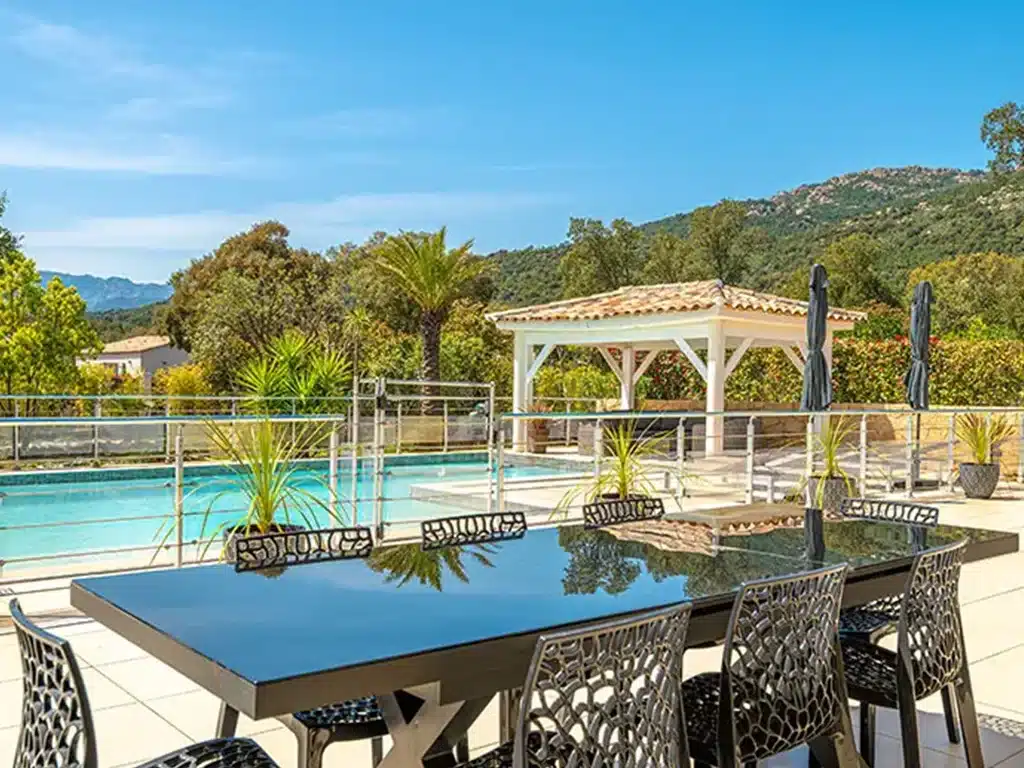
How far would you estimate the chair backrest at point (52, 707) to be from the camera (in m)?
1.76

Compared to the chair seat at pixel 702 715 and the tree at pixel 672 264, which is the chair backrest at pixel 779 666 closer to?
the chair seat at pixel 702 715

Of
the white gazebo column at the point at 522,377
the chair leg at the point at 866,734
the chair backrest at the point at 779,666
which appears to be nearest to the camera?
the chair backrest at the point at 779,666

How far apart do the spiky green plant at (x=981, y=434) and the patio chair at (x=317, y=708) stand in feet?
28.8

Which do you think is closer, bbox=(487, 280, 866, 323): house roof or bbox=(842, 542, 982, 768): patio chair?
bbox=(842, 542, 982, 768): patio chair

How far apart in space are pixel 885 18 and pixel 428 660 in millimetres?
29284

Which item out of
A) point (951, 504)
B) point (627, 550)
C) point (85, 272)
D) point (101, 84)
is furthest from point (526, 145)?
point (627, 550)

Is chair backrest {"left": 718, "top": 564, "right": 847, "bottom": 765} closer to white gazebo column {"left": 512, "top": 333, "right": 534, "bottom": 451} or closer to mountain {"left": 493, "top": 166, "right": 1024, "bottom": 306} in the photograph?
white gazebo column {"left": 512, "top": 333, "right": 534, "bottom": 451}

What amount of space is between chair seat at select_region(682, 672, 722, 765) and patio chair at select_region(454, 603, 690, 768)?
0.85 feet

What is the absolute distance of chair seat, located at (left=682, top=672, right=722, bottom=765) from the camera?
235 centimetres

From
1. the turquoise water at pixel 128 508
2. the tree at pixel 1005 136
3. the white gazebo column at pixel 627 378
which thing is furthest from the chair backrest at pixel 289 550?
the tree at pixel 1005 136

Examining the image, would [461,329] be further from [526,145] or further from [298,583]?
[298,583]

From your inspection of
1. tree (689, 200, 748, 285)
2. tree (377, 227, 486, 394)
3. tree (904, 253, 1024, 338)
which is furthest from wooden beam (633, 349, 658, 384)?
tree (689, 200, 748, 285)

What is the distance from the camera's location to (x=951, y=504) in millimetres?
9680

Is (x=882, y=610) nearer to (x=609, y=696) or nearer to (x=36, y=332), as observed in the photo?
(x=609, y=696)
